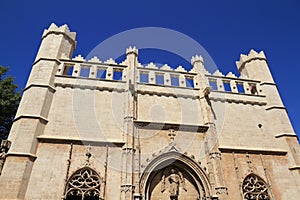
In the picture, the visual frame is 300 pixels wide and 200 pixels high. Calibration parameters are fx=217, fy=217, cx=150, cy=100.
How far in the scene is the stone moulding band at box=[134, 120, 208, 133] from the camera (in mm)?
10945

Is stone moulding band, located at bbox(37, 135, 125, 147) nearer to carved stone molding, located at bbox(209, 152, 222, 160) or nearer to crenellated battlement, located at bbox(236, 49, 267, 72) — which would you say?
carved stone molding, located at bbox(209, 152, 222, 160)

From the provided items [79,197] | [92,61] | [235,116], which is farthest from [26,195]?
[235,116]

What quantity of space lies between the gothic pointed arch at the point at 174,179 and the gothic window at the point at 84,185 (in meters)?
1.97

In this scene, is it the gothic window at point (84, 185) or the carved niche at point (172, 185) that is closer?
the gothic window at point (84, 185)

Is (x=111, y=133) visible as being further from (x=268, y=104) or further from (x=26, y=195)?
(x=268, y=104)

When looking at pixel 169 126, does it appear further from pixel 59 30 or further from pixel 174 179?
pixel 59 30

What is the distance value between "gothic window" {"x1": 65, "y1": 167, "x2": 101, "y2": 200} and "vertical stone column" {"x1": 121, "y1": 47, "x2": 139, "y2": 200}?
118cm

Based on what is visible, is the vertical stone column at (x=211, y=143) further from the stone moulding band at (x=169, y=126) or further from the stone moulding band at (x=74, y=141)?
the stone moulding band at (x=74, y=141)

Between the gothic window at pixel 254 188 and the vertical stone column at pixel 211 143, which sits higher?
the vertical stone column at pixel 211 143

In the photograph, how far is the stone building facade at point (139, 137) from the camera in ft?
30.0

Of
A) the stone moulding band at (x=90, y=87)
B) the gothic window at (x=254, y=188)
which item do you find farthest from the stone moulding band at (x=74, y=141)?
the gothic window at (x=254, y=188)

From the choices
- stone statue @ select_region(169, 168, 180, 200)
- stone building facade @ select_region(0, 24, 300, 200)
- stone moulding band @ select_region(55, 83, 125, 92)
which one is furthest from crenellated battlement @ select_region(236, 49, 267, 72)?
stone statue @ select_region(169, 168, 180, 200)

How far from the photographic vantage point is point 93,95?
1174 cm

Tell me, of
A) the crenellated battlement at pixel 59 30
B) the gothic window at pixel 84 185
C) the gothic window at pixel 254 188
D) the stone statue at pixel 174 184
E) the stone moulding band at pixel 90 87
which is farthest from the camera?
the crenellated battlement at pixel 59 30
